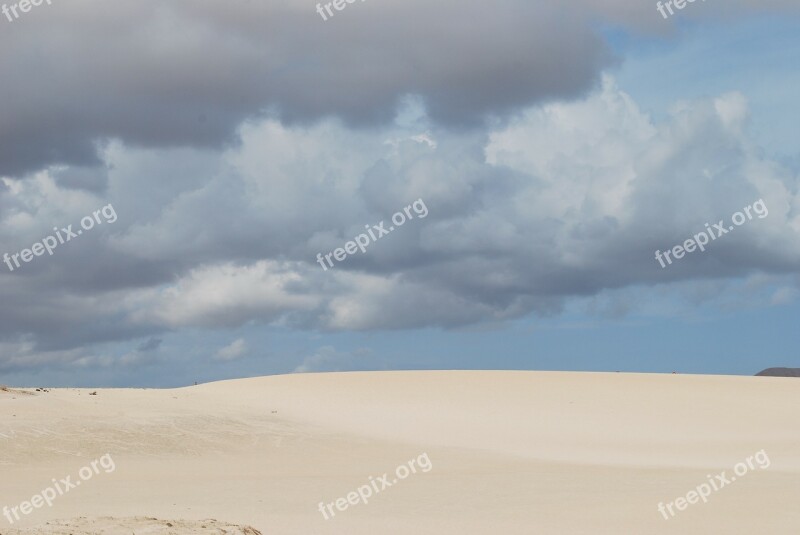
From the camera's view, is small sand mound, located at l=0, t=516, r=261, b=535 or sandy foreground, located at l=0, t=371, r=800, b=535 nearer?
small sand mound, located at l=0, t=516, r=261, b=535

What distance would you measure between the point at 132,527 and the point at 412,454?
11.7 m

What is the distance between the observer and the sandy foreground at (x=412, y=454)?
13375 millimetres

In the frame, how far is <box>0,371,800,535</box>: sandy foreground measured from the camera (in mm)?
13375

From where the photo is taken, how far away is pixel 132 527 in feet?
37.1

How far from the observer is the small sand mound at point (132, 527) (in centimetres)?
1096

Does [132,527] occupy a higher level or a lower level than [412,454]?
lower

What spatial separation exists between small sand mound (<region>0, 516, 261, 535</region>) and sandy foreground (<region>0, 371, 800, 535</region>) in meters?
0.05

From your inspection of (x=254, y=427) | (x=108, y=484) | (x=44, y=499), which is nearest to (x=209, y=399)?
(x=254, y=427)

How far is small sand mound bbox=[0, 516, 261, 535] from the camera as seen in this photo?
11.0 meters

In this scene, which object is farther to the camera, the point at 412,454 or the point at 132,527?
the point at 412,454

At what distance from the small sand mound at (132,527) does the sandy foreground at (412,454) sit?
51mm

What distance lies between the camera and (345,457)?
22.0m

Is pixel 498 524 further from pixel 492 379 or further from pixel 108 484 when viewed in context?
pixel 492 379

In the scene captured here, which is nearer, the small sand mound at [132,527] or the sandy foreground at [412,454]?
the small sand mound at [132,527]
